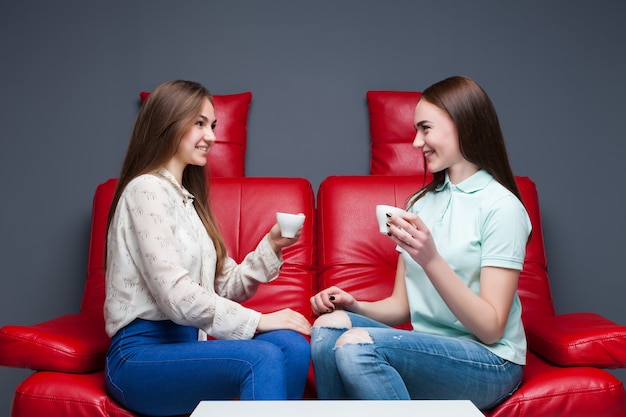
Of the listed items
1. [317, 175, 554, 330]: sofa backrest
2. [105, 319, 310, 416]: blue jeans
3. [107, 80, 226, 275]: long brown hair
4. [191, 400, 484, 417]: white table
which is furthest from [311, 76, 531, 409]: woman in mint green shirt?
[107, 80, 226, 275]: long brown hair

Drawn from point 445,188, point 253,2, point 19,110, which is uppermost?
point 253,2

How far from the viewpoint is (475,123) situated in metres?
1.69

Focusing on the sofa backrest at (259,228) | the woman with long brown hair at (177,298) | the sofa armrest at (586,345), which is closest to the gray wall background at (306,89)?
the sofa backrest at (259,228)

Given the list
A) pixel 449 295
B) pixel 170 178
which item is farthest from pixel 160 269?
pixel 449 295

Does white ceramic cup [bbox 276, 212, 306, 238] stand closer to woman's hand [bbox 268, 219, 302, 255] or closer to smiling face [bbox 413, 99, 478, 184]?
woman's hand [bbox 268, 219, 302, 255]

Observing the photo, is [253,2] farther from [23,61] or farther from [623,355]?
[623,355]

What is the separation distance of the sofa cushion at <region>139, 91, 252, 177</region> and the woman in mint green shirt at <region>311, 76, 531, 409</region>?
1.06m

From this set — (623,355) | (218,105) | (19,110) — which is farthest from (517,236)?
(19,110)

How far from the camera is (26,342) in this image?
1.71 meters

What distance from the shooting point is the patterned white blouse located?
150 centimetres

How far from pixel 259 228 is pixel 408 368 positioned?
104cm

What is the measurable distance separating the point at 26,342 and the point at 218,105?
134 centimetres

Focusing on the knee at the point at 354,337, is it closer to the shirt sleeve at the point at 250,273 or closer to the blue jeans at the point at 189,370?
the blue jeans at the point at 189,370

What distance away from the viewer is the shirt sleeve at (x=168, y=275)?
1.49m
